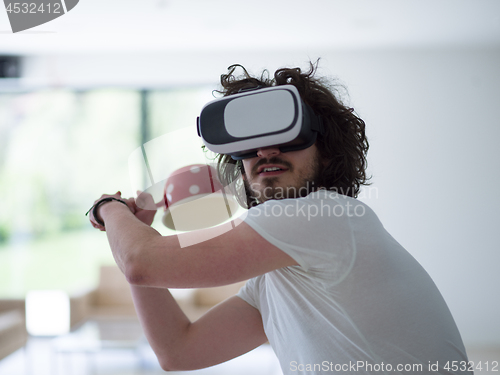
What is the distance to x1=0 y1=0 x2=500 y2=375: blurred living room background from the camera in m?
3.27

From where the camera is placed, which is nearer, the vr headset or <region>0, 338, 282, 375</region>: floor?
the vr headset

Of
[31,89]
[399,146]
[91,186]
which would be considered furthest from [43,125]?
[399,146]

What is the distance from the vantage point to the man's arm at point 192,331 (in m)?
0.98

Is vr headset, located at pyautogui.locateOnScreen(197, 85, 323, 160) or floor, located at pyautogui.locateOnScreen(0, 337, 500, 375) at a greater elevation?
vr headset, located at pyautogui.locateOnScreen(197, 85, 323, 160)

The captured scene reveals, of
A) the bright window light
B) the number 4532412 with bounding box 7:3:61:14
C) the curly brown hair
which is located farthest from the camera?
the bright window light

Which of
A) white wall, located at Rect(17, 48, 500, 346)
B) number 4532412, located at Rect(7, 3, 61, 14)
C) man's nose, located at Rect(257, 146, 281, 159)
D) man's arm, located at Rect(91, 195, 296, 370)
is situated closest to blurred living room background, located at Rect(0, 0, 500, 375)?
white wall, located at Rect(17, 48, 500, 346)

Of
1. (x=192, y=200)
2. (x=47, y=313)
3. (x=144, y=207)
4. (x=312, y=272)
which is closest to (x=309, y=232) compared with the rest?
(x=312, y=272)

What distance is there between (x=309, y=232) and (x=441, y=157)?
347cm

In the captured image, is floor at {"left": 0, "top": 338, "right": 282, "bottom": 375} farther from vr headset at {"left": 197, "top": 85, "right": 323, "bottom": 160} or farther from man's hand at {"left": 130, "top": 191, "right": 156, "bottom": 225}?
vr headset at {"left": 197, "top": 85, "right": 323, "bottom": 160}

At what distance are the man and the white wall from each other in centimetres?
305

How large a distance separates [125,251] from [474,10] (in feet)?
11.3

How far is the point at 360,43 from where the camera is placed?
380 centimetres

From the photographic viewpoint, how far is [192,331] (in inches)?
39.8

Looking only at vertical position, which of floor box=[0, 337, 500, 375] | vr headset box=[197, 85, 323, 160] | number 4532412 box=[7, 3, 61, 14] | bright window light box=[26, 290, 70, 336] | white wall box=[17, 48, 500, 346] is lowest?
floor box=[0, 337, 500, 375]
